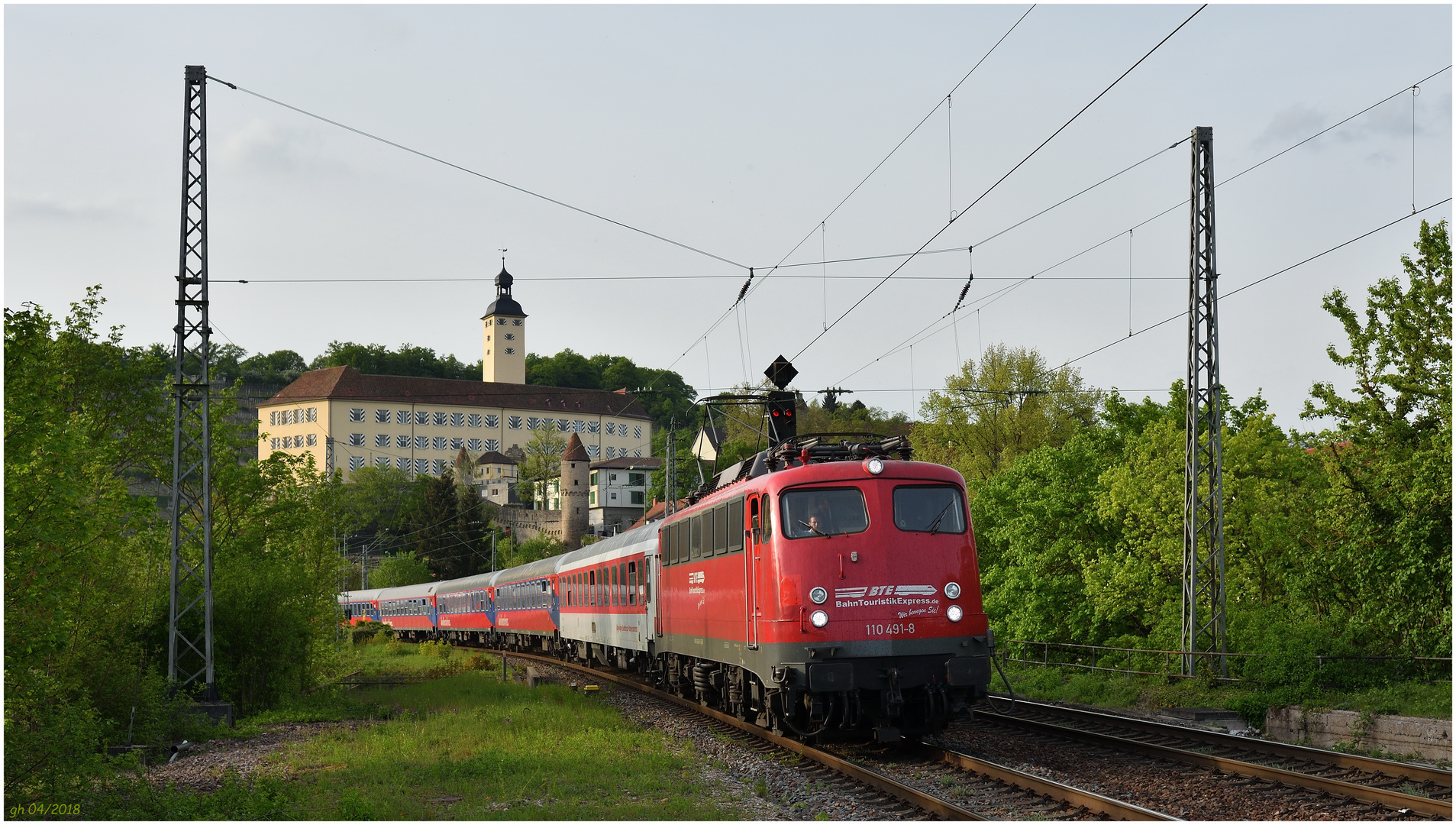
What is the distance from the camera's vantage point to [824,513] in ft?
47.2

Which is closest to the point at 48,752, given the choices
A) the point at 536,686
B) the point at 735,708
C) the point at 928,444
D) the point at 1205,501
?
the point at 735,708

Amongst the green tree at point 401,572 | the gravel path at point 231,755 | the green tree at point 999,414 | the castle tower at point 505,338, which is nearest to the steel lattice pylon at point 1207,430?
the gravel path at point 231,755

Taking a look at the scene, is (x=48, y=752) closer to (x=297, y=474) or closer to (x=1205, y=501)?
(x=297, y=474)

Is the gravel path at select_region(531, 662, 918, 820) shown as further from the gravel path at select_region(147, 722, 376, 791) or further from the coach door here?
the gravel path at select_region(147, 722, 376, 791)

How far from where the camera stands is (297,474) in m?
26.2

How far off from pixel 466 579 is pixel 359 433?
90.3 meters

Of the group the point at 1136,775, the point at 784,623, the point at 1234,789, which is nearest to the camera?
the point at 1234,789

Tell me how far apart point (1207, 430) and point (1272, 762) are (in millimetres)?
8249

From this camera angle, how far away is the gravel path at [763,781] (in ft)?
37.3

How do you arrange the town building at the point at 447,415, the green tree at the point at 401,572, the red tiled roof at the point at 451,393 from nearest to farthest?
the green tree at the point at 401,572 → the town building at the point at 447,415 → the red tiled roof at the point at 451,393

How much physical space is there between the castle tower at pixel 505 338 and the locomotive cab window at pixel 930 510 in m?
146

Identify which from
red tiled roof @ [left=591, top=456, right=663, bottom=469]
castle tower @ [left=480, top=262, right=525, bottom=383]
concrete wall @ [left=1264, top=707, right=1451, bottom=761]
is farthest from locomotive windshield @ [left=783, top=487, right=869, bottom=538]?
castle tower @ [left=480, top=262, right=525, bottom=383]

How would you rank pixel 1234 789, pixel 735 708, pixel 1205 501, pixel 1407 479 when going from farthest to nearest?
pixel 1205 501 → pixel 1407 479 → pixel 735 708 → pixel 1234 789

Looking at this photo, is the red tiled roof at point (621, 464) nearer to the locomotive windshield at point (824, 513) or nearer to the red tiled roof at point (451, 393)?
the red tiled roof at point (451, 393)
